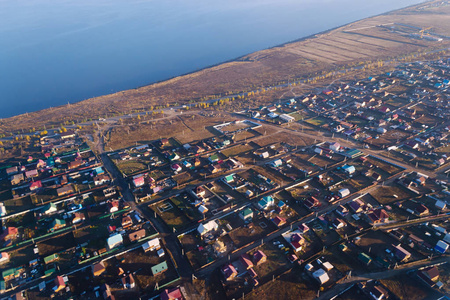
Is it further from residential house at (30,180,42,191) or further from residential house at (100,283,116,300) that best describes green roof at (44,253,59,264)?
residential house at (30,180,42,191)

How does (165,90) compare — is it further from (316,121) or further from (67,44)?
(67,44)

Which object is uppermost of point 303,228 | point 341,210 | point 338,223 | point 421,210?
point 303,228

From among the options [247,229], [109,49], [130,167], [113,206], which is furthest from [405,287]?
[109,49]

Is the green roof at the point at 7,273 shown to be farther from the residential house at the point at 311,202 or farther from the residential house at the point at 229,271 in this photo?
the residential house at the point at 311,202

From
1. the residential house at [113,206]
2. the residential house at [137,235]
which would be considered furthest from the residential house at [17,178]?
the residential house at [137,235]

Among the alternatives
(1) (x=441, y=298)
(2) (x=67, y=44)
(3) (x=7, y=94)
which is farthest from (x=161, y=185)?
(2) (x=67, y=44)

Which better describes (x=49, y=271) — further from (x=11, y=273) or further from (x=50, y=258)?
(x=11, y=273)
